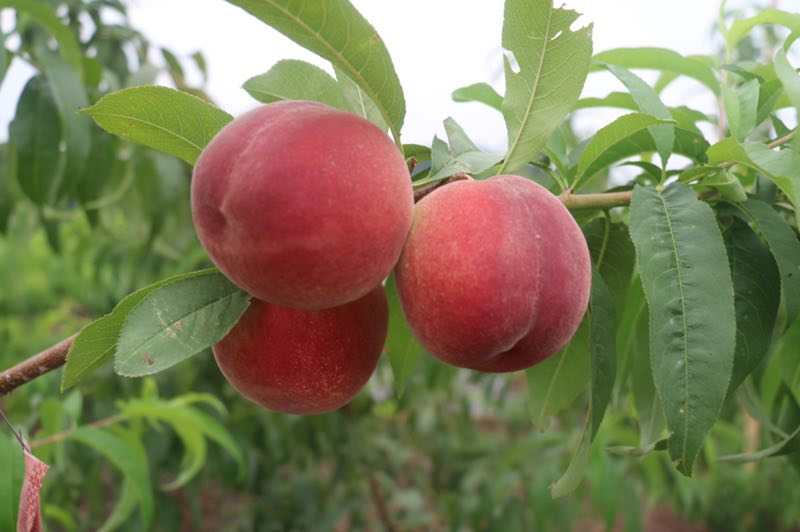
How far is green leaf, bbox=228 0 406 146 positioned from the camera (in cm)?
Answer: 53

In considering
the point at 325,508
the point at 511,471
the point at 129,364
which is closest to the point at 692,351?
the point at 129,364

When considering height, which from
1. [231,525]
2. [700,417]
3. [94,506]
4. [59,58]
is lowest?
[231,525]

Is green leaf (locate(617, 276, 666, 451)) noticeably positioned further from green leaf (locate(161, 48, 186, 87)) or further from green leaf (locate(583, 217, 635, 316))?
green leaf (locate(161, 48, 186, 87))

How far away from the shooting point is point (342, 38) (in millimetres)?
566

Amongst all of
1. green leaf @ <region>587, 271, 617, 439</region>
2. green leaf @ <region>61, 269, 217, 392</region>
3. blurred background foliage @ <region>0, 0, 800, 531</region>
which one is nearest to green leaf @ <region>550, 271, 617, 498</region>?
green leaf @ <region>587, 271, 617, 439</region>

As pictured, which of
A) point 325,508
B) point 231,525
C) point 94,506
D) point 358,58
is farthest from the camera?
point 231,525

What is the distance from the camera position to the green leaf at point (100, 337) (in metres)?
0.63

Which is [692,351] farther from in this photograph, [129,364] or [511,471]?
[511,471]

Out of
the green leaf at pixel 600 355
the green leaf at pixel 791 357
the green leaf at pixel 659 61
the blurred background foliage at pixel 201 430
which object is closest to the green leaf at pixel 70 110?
the blurred background foliage at pixel 201 430

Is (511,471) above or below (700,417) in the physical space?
below

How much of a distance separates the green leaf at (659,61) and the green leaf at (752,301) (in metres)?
0.25

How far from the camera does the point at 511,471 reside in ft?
7.86

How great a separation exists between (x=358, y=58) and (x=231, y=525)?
2.52m

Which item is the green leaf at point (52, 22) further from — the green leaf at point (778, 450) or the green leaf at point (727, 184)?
the green leaf at point (778, 450)
